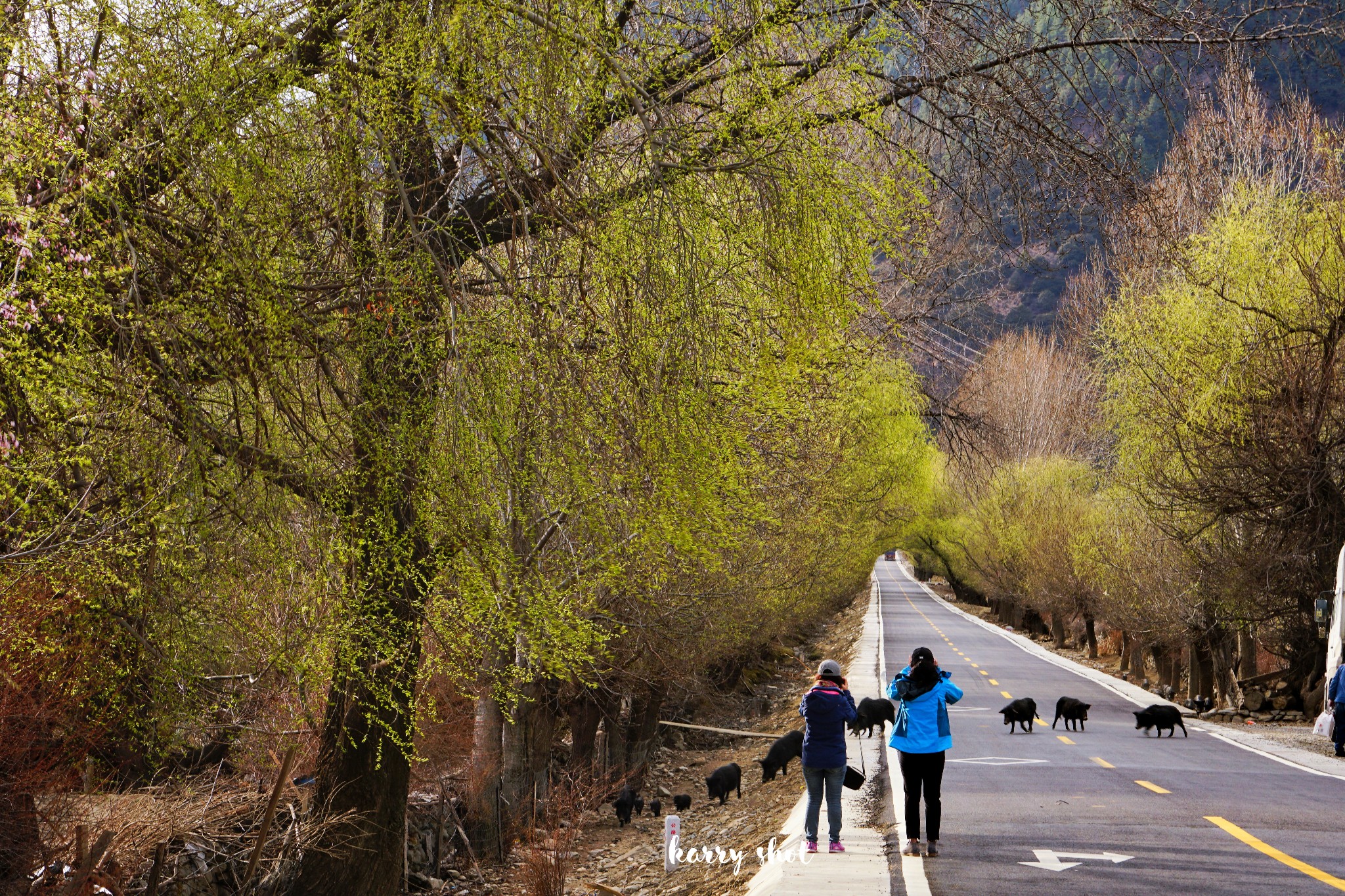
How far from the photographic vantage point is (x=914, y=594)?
96.2 meters

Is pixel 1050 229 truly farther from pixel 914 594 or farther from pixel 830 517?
pixel 914 594

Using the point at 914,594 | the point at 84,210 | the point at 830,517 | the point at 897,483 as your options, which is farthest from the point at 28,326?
the point at 914,594

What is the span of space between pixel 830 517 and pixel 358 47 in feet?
61.1

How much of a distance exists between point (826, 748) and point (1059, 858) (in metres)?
2.25

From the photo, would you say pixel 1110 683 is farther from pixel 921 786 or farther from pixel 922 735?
pixel 922 735

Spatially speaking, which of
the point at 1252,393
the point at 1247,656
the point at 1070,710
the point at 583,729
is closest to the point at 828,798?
the point at 583,729

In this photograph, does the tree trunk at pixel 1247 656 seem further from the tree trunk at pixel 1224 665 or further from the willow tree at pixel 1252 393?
the willow tree at pixel 1252 393

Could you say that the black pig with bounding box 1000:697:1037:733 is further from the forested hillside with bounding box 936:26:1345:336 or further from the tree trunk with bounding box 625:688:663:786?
the forested hillside with bounding box 936:26:1345:336

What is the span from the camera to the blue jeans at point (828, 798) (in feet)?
34.9

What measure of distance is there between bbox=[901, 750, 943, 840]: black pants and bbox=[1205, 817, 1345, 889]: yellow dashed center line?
2.95m

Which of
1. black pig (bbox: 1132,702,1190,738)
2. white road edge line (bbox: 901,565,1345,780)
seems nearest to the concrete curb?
white road edge line (bbox: 901,565,1345,780)

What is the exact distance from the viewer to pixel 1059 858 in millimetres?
10367

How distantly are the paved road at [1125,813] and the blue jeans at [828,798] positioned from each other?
91cm

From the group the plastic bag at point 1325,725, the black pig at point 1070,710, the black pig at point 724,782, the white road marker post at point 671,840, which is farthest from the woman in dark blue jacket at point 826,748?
the black pig at point 1070,710
